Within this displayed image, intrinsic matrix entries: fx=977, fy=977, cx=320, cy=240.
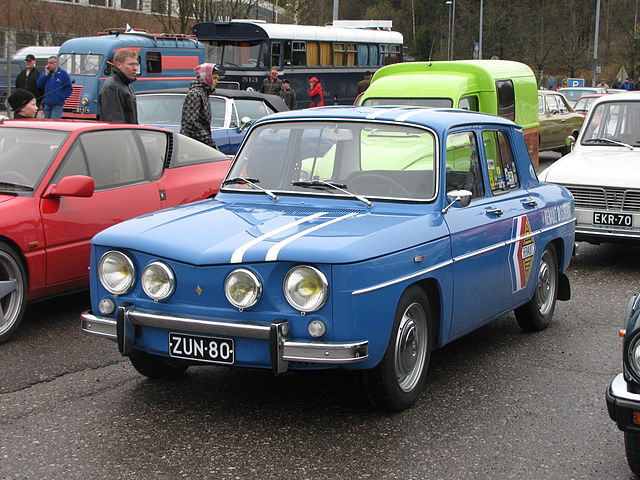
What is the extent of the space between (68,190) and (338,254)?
10.0 ft

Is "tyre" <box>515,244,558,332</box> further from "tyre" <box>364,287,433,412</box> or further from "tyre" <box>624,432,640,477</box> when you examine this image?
"tyre" <box>624,432,640,477</box>

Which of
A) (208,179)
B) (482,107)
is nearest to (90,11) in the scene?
(482,107)

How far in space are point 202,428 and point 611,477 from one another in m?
2.07

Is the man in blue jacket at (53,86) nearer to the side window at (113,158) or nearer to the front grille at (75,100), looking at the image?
the front grille at (75,100)

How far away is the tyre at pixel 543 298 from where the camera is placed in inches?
287

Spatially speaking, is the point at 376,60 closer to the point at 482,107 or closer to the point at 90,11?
the point at 90,11

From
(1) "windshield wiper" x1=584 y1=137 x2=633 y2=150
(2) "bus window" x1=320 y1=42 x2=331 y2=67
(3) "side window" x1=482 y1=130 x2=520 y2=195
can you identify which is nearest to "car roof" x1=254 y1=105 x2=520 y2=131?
(3) "side window" x1=482 y1=130 x2=520 y2=195

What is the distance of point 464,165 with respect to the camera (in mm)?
6371

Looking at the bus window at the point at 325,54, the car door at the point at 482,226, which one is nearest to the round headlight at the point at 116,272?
the car door at the point at 482,226

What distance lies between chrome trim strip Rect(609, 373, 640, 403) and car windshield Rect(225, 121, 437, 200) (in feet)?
6.26

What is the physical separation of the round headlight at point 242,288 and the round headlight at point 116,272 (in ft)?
2.02

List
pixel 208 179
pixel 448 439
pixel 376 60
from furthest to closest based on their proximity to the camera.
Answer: pixel 376 60 < pixel 208 179 < pixel 448 439

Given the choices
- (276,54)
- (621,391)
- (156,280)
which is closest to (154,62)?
(276,54)

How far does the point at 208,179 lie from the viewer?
895cm
